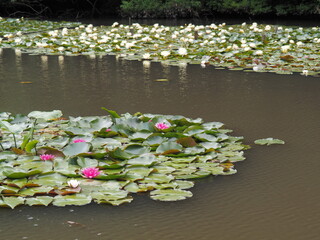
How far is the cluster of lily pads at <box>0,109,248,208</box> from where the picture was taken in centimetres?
195

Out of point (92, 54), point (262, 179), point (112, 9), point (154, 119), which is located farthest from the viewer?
Answer: point (112, 9)

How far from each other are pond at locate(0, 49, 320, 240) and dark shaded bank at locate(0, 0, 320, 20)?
7.83 m

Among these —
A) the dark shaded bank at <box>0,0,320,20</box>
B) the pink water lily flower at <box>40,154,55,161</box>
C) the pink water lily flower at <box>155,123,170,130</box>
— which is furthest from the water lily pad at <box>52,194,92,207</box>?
the dark shaded bank at <box>0,0,320,20</box>

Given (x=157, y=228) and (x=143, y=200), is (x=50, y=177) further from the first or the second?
(x=157, y=228)

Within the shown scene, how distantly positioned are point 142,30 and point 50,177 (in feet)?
22.9

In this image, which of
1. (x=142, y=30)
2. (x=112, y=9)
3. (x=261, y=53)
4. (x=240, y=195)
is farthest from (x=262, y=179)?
(x=112, y=9)

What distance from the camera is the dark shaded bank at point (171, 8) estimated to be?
12.6 m

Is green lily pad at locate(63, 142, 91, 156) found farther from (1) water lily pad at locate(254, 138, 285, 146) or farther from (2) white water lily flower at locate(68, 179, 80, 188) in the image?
(1) water lily pad at locate(254, 138, 285, 146)

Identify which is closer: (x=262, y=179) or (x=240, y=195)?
(x=240, y=195)

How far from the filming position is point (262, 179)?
216cm

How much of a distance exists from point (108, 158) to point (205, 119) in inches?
39.3

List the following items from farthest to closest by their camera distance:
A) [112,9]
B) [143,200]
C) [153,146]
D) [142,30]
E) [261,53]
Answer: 1. [112,9]
2. [142,30]
3. [261,53]
4. [153,146]
5. [143,200]

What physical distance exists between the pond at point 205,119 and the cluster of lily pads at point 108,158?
6 centimetres

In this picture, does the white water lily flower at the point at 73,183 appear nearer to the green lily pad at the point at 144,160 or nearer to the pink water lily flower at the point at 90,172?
the pink water lily flower at the point at 90,172
